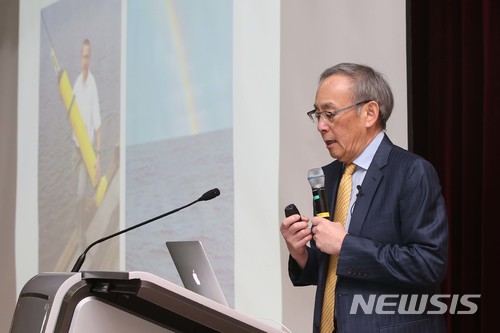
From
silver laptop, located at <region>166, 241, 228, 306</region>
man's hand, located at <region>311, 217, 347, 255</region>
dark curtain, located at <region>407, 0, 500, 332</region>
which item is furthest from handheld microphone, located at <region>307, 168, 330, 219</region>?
dark curtain, located at <region>407, 0, 500, 332</region>

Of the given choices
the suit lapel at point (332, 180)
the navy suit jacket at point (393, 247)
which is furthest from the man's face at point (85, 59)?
the navy suit jacket at point (393, 247)

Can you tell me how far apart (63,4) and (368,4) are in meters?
2.31

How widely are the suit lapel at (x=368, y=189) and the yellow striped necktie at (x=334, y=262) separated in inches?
3.4

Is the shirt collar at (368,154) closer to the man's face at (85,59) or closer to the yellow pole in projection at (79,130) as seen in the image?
the yellow pole in projection at (79,130)

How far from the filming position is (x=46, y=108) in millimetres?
4508

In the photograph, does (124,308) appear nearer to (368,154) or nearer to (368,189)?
(368,189)

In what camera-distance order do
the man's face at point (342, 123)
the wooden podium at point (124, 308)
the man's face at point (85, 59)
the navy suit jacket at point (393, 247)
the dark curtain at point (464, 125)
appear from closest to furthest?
the wooden podium at point (124, 308), the navy suit jacket at point (393, 247), the man's face at point (342, 123), the dark curtain at point (464, 125), the man's face at point (85, 59)

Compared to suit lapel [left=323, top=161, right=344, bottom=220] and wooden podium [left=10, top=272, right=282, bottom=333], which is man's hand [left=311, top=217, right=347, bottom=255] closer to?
suit lapel [left=323, top=161, right=344, bottom=220]

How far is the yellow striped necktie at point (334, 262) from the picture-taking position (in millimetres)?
2006

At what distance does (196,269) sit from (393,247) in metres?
0.50

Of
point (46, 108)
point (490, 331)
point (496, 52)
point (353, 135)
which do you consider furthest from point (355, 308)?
point (46, 108)

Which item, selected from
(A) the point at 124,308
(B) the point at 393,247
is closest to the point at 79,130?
(B) the point at 393,247

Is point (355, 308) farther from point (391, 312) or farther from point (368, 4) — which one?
point (368, 4)

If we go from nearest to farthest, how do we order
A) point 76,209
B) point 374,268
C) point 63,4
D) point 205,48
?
point 374,268 → point 205,48 → point 76,209 → point 63,4
